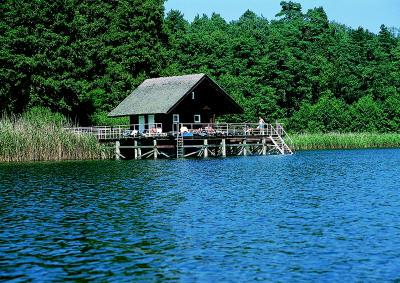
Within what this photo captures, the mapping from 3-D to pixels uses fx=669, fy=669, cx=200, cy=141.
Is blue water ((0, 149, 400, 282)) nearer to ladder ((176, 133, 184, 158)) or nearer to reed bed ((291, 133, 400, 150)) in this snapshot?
ladder ((176, 133, 184, 158))

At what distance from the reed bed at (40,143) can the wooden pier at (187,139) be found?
1.69 m

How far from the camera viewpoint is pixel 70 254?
601 inches

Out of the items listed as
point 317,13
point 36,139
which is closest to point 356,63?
point 317,13

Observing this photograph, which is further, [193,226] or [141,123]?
[141,123]

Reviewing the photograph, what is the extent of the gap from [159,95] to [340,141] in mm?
20616

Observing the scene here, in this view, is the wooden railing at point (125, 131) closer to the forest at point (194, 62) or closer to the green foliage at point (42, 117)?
the green foliage at point (42, 117)

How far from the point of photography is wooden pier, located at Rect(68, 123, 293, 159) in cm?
5525

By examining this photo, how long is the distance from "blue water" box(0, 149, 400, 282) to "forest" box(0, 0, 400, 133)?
28.8 metres

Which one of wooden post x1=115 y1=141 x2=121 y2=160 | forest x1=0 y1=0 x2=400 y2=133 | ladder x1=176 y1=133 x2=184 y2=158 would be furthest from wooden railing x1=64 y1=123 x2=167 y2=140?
forest x1=0 y1=0 x2=400 y2=133

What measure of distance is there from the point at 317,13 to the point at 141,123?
180 feet

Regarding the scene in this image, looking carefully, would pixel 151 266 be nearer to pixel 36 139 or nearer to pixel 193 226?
pixel 193 226

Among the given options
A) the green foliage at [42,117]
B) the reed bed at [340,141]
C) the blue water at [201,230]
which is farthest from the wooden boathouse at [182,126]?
the blue water at [201,230]

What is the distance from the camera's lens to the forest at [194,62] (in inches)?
2365

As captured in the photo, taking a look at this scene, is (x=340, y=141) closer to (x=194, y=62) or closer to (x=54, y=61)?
(x=194, y=62)
